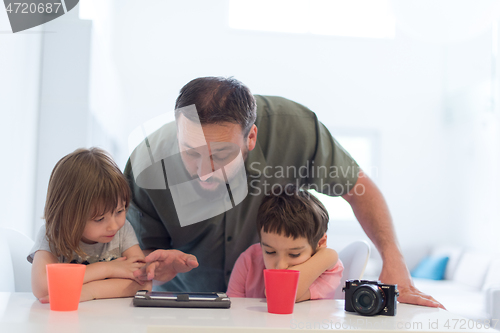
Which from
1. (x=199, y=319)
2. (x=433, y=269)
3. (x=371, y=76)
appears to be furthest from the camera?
(x=371, y=76)

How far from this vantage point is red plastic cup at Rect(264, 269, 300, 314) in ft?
2.16

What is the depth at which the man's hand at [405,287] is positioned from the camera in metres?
0.78

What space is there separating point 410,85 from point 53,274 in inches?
173

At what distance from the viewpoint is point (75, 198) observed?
2.66 feet

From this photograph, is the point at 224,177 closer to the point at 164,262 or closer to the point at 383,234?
the point at 164,262

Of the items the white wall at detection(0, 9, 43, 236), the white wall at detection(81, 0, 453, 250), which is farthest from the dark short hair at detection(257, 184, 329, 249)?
the white wall at detection(81, 0, 453, 250)

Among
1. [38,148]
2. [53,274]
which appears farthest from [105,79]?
[53,274]

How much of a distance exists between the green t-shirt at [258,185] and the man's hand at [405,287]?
0.28m

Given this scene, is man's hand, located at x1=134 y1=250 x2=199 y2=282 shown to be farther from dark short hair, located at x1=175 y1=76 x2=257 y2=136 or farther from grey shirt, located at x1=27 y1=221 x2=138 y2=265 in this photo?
dark short hair, located at x1=175 y1=76 x2=257 y2=136

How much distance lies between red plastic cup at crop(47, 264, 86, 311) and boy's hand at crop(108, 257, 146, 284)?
18 cm

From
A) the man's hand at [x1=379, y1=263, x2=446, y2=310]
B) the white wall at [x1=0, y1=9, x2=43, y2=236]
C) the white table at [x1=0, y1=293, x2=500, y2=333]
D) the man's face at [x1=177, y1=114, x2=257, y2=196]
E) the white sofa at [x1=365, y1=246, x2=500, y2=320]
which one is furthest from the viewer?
the white sofa at [x1=365, y1=246, x2=500, y2=320]

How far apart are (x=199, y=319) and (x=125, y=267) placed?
0.30 metres

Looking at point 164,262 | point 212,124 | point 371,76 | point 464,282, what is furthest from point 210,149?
point 371,76

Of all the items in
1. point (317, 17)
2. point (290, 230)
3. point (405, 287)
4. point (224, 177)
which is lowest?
point (405, 287)
